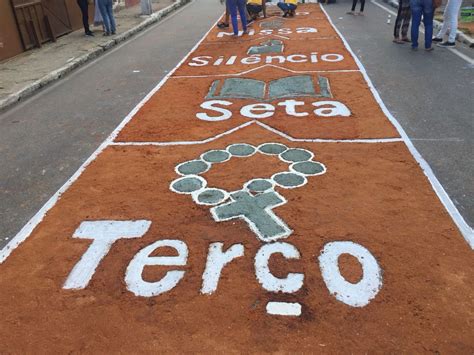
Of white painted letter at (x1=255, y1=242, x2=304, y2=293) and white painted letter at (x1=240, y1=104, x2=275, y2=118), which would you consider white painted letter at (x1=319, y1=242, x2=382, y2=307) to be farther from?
white painted letter at (x1=240, y1=104, x2=275, y2=118)

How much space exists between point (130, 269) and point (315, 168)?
2460mm

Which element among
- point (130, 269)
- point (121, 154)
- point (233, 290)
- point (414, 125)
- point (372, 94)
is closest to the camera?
point (233, 290)

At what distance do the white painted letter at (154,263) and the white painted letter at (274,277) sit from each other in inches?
25.0

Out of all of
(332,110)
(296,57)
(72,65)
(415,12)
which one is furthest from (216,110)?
(415,12)

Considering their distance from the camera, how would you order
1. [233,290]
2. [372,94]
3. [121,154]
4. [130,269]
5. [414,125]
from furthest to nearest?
[372,94] → [414,125] → [121,154] → [130,269] → [233,290]

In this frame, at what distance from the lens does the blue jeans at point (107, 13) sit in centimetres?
1286

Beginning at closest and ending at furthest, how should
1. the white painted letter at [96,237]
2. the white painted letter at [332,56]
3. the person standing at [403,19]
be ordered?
the white painted letter at [96,237] < the white painted letter at [332,56] < the person standing at [403,19]

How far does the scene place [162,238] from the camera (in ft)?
13.0

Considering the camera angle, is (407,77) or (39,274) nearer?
(39,274)

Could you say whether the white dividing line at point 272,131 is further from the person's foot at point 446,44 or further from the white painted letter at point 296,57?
the person's foot at point 446,44

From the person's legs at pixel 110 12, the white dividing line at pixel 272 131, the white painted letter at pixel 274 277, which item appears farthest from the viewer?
the person's legs at pixel 110 12

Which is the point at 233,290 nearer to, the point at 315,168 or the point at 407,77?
the point at 315,168

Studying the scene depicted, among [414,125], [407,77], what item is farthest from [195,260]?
[407,77]

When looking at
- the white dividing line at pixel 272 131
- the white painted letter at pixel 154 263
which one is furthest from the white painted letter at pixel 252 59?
the white painted letter at pixel 154 263
